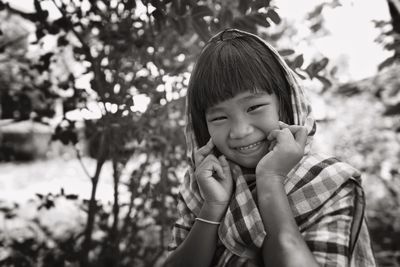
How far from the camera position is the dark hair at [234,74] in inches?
63.1

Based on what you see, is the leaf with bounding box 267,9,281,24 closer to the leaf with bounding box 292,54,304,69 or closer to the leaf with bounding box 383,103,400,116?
the leaf with bounding box 292,54,304,69

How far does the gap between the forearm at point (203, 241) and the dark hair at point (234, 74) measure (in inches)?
16.0

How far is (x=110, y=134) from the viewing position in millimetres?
2496

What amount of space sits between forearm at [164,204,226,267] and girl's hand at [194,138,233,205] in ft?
0.12

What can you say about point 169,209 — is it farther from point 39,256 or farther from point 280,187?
point 280,187

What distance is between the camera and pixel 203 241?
62.6 inches

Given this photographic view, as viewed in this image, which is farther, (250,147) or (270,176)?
(250,147)

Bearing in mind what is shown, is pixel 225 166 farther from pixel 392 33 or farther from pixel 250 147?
pixel 392 33

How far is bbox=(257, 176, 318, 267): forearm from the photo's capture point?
1.34 m

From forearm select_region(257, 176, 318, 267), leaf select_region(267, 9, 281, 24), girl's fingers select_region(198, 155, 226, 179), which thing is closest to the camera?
forearm select_region(257, 176, 318, 267)

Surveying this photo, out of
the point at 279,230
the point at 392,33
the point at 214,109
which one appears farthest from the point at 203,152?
the point at 392,33

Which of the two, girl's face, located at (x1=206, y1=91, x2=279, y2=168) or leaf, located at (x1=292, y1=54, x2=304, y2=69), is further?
leaf, located at (x1=292, y1=54, x2=304, y2=69)

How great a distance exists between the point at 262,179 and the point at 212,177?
0.78ft

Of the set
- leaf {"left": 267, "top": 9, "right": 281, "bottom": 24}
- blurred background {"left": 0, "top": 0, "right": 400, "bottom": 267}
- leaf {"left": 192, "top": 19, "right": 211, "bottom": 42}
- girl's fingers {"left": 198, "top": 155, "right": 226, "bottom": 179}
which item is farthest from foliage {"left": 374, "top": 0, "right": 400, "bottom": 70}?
girl's fingers {"left": 198, "top": 155, "right": 226, "bottom": 179}
